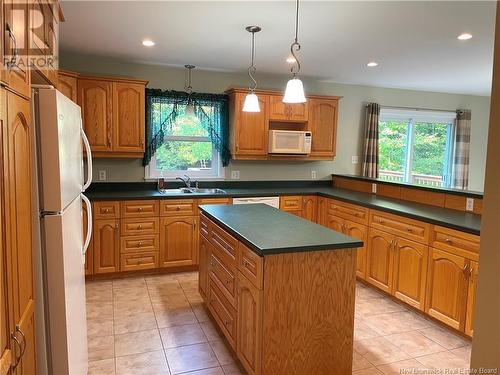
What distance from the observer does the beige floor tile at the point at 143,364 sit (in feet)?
7.70

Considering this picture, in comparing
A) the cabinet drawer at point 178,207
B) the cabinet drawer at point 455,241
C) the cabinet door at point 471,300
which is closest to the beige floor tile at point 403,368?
the cabinet door at point 471,300

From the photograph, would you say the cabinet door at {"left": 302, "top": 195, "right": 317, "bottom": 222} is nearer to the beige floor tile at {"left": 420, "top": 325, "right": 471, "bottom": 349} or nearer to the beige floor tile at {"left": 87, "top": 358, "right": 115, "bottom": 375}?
the beige floor tile at {"left": 420, "top": 325, "right": 471, "bottom": 349}

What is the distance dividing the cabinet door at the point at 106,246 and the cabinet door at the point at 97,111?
2.76ft

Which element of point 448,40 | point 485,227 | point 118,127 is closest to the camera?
point 485,227

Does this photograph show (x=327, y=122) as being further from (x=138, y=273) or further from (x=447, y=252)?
(x=138, y=273)

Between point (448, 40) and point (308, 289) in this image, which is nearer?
point (308, 289)

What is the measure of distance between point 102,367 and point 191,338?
645 millimetres

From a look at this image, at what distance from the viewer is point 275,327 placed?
2.02 metres

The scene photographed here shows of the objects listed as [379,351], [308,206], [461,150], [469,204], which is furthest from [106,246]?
[461,150]

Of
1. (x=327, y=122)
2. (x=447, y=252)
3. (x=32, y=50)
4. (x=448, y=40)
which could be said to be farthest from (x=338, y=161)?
(x=32, y=50)

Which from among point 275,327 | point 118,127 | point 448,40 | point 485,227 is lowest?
point 275,327

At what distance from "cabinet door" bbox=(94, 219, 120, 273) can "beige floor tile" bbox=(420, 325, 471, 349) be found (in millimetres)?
3037

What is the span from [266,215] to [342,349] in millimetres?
1108

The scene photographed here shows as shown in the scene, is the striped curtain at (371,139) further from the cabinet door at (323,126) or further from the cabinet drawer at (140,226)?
the cabinet drawer at (140,226)
